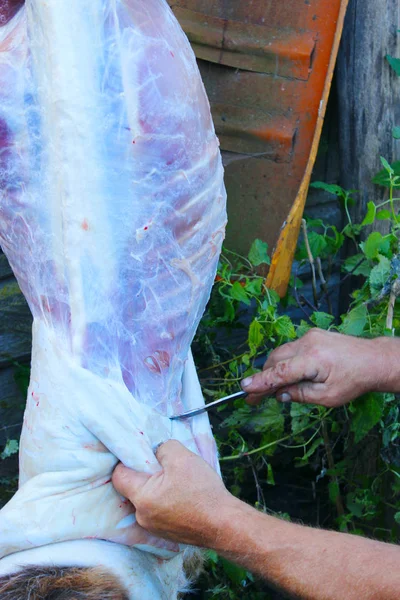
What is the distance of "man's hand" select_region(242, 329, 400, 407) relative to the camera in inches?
73.3

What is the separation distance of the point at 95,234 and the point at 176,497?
0.54m

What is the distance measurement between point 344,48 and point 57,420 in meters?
1.87

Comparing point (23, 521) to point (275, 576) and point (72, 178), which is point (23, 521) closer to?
point (275, 576)

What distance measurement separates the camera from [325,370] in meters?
1.91

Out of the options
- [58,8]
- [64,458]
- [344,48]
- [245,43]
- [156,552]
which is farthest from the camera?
[344,48]

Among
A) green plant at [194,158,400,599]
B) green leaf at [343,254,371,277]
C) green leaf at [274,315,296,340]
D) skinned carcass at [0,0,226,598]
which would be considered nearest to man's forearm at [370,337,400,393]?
green plant at [194,158,400,599]

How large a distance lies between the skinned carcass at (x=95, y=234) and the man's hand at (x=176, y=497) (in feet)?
0.12

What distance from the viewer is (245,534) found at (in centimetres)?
148

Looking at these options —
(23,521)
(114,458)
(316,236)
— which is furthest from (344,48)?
(23,521)

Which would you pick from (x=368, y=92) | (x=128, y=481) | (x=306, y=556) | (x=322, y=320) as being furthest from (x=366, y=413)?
(x=368, y=92)

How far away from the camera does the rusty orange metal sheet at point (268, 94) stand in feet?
8.13

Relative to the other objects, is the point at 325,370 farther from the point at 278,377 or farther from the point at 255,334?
the point at 255,334

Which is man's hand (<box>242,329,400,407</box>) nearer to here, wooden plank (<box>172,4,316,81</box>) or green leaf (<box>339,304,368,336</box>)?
green leaf (<box>339,304,368,336</box>)

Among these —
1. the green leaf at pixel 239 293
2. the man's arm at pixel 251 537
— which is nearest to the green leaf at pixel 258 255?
the green leaf at pixel 239 293
